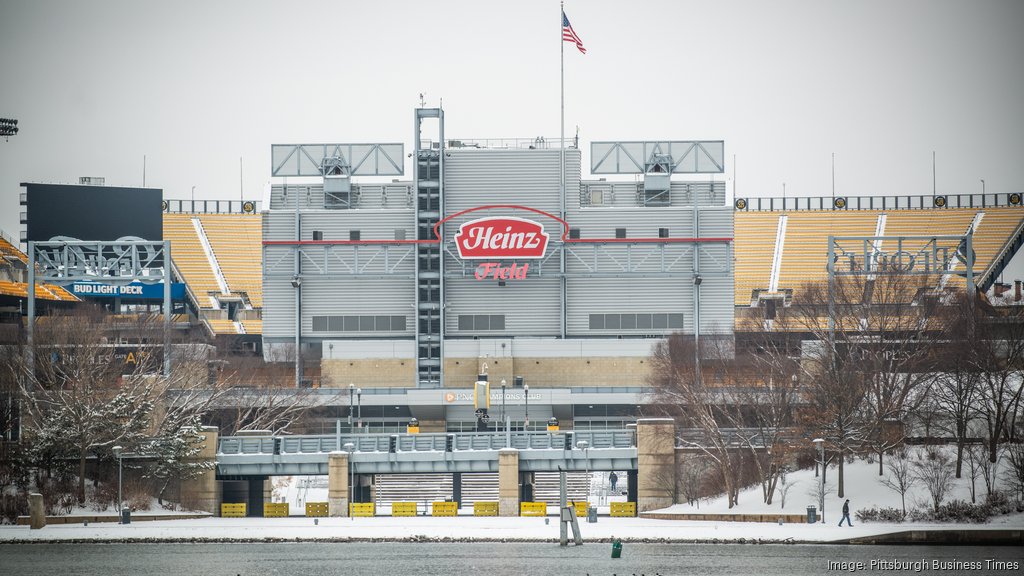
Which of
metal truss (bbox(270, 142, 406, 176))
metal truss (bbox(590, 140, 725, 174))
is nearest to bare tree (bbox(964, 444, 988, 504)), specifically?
metal truss (bbox(590, 140, 725, 174))

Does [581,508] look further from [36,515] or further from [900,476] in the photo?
[36,515]

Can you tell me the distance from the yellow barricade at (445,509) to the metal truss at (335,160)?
34465mm

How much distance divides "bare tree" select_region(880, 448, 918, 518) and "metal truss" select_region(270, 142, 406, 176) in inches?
1761

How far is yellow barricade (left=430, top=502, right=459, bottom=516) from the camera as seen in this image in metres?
72.0

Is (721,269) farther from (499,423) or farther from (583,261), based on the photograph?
(499,423)

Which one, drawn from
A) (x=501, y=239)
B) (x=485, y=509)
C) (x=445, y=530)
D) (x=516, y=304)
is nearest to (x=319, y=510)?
(x=485, y=509)

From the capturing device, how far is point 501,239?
98.4 metres

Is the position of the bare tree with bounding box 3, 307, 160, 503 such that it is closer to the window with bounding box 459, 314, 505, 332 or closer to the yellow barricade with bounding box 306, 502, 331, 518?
the yellow barricade with bounding box 306, 502, 331, 518

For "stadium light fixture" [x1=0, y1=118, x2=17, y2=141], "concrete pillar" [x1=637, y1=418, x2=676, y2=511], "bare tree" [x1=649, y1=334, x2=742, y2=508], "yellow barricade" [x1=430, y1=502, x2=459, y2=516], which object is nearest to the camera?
"bare tree" [x1=649, y1=334, x2=742, y2=508]

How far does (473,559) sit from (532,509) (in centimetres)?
1399

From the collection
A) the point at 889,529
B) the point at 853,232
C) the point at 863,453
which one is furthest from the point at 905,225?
the point at 889,529

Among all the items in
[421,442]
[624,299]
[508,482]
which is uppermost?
[624,299]

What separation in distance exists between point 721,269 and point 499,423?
59.0 feet

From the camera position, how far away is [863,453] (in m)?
69.6
